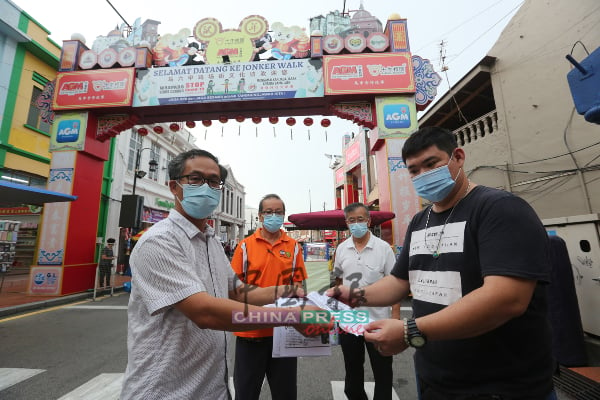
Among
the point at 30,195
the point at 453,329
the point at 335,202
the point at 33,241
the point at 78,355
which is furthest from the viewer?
the point at 335,202

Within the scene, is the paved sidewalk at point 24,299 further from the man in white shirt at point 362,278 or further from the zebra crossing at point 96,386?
the man in white shirt at point 362,278

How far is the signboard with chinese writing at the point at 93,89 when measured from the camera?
837 centimetres

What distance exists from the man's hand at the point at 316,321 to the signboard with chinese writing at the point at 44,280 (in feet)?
29.5

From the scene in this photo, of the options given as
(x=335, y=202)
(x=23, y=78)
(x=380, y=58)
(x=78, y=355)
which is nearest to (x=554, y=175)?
(x=380, y=58)

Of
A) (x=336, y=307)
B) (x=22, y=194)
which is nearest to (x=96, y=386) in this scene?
(x=336, y=307)

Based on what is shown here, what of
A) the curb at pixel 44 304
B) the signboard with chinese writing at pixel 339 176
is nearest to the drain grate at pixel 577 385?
the curb at pixel 44 304

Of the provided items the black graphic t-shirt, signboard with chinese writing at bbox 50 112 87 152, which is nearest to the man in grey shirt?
the black graphic t-shirt

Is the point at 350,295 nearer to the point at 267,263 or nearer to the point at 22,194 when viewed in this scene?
the point at 267,263

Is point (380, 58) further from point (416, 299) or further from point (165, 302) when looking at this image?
point (165, 302)

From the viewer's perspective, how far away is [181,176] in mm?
1677

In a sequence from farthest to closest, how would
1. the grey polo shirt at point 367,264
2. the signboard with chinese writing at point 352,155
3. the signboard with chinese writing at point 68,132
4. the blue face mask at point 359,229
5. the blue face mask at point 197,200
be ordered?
the signboard with chinese writing at point 352,155
the signboard with chinese writing at point 68,132
the blue face mask at point 359,229
the grey polo shirt at point 367,264
the blue face mask at point 197,200

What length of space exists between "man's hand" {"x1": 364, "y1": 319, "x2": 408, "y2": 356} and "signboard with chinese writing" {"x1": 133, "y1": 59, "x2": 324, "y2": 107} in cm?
768

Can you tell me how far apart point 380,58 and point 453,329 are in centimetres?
851

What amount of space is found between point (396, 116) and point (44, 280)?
34.6 feet
